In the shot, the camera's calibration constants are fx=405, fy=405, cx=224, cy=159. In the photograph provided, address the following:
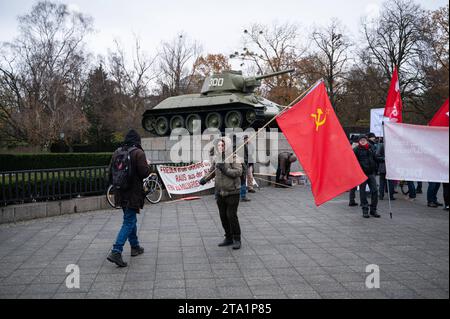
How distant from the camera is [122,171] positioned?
213 inches

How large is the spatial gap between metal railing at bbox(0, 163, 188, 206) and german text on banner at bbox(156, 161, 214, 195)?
6.16 ft

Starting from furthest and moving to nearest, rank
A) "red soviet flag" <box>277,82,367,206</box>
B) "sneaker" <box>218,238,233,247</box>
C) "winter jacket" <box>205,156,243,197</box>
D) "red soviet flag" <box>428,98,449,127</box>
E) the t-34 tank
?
the t-34 tank → "sneaker" <box>218,238,233,247</box> → "winter jacket" <box>205,156,243,197</box> → "red soviet flag" <box>277,82,367,206</box> → "red soviet flag" <box>428,98,449,127</box>

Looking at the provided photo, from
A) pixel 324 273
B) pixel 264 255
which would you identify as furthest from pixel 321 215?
pixel 324 273

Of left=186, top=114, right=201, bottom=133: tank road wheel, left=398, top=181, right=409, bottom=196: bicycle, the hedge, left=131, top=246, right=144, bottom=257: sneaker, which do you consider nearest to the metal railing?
left=131, top=246, right=144, bottom=257: sneaker

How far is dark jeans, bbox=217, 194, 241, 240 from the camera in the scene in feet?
20.0

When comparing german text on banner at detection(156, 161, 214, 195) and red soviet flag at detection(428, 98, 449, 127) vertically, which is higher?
red soviet flag at detection(428, 98, 449, 127)

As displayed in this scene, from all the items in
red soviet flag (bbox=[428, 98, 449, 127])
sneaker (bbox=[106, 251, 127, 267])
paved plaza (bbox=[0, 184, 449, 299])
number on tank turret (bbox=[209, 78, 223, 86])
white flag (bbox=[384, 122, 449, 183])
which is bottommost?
paved plaza (bbox=[0, 184, 449, 299])

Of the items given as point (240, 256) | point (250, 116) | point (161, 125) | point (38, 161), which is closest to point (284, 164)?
point (250, 116)

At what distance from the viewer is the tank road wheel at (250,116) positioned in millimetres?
17812

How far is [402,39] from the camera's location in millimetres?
31266

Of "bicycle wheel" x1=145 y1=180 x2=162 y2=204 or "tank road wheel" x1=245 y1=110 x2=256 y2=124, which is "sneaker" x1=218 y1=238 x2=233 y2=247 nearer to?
"bicycle wheel" x1=145 y1=180 x2=162 y2=204

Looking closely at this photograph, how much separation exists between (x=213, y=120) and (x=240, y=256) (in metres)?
13.9

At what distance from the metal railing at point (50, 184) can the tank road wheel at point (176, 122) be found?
A: 33.2ft

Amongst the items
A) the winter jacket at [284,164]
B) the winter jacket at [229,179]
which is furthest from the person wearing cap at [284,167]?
the winter jacket at [229,179]
